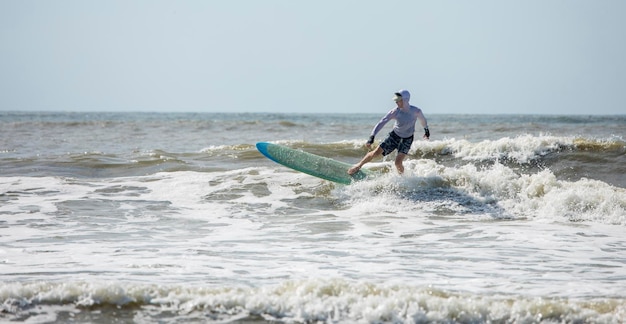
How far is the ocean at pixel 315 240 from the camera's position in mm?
5586

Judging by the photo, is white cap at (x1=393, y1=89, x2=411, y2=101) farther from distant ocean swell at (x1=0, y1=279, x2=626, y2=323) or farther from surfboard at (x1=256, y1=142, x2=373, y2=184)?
distant ocean swell at (x1=0, y1=279, x2=626, y2=323)

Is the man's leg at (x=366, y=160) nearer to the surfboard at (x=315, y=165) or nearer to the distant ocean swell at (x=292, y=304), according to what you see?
the surfboard at (x=315, y=165)

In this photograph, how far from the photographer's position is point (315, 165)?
13047mm

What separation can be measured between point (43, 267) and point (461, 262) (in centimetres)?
434

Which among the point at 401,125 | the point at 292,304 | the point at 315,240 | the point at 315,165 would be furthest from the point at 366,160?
the point at 292,304

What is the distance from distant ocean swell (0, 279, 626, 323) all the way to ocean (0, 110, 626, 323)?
2cm

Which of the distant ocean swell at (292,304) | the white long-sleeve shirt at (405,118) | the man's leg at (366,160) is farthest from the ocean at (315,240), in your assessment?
the white long-sleeve shirt at (405,118)

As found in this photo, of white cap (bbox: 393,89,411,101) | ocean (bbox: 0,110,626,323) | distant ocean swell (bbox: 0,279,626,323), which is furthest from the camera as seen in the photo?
white cap (bbox: 393,89,411,101)

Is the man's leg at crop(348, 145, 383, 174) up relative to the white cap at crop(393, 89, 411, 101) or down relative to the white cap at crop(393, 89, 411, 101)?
down

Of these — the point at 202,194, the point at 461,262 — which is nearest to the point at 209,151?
the point at 202,194

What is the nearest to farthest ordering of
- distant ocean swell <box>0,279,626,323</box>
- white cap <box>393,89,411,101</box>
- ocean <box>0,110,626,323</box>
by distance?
1. distant ocean swell <box>0,279,626,323</box>
2. ocean <box>0,110,626,323</box>
3. white cap <box>393,89,411,101</box>

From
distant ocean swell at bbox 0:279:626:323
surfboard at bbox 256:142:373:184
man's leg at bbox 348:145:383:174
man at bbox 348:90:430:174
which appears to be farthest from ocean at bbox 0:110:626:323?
man at bbox 348:90:430:174

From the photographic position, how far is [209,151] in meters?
18.8

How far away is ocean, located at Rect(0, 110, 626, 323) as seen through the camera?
5.59 meters
